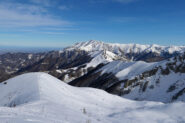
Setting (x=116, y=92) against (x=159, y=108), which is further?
(x=116, y=92)

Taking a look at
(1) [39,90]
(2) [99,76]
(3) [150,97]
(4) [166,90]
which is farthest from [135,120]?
(2) [99,76]

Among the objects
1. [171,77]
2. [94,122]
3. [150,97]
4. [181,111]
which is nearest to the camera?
[94,122]

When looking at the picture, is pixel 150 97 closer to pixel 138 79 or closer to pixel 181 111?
pixel 138 79

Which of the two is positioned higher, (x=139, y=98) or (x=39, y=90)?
(x=39, y=90)

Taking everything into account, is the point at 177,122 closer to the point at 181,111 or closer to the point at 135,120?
the point at 181,111

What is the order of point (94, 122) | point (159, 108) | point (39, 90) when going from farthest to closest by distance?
1. point (39, 90)
2. point (159, 108)
3. point (94, 122)

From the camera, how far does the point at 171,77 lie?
51.1 metres

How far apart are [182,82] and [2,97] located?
4548 cm

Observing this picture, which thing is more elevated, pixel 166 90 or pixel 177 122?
pixel 177 122

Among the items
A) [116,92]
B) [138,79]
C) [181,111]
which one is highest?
[181,111]

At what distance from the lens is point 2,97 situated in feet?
63.8

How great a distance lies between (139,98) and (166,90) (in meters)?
A: 8.19

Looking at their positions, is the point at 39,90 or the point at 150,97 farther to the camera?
the point at 150,97

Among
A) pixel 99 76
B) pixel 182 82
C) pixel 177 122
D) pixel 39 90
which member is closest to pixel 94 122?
pixel 177 122
